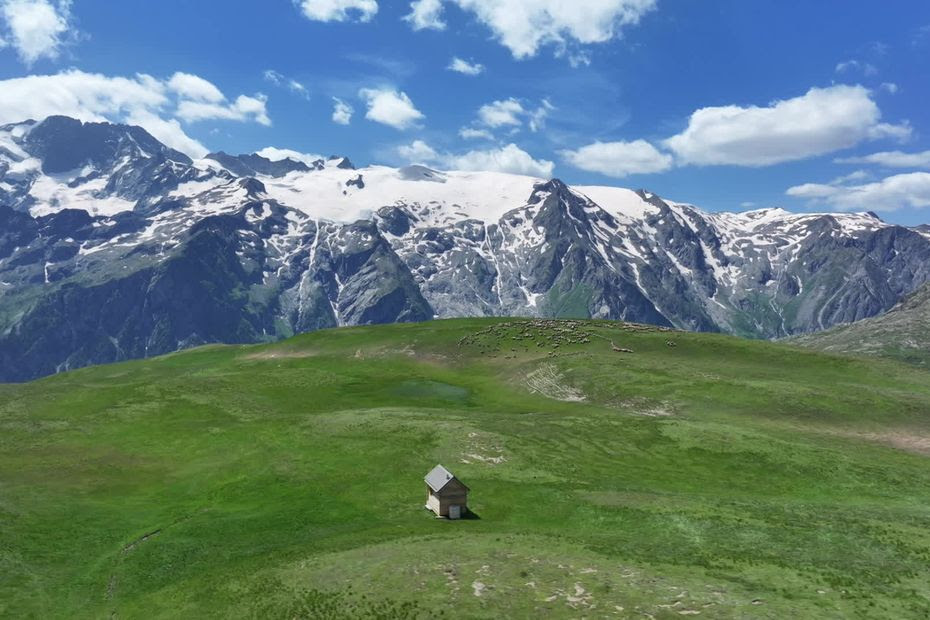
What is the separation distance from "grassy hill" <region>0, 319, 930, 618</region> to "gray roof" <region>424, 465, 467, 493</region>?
3.44m

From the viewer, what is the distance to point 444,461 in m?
83.5

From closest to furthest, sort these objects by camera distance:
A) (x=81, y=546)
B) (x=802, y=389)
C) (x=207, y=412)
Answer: (x=81, y=546) < (x=207, y=412) < (x=802, y=389)

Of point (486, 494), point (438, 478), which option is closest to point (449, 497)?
point (438, 478)

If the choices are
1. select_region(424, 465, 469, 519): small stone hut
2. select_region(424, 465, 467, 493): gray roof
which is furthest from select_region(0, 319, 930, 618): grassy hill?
select_region(424, 465, 467, 493): gray roof

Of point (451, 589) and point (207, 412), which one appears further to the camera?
point (207, 412)

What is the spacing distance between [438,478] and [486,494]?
8.20m

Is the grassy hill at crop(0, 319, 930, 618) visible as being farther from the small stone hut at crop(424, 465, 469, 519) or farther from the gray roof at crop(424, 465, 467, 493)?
the gray roof at crop(424, 465, 467, 493)

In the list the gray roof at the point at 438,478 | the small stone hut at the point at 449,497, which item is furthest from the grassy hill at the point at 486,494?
the gray roof at the point at 438,478

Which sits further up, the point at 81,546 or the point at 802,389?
the point at 802,389

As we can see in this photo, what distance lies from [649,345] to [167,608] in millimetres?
137878

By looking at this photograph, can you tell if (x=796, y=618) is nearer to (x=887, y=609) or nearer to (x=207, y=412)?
(x=887, y=609)

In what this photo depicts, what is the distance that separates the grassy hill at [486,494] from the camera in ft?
156

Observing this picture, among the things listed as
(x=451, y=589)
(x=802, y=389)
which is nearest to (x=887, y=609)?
(x=451, y=589)

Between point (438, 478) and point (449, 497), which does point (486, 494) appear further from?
point (449, 497)
